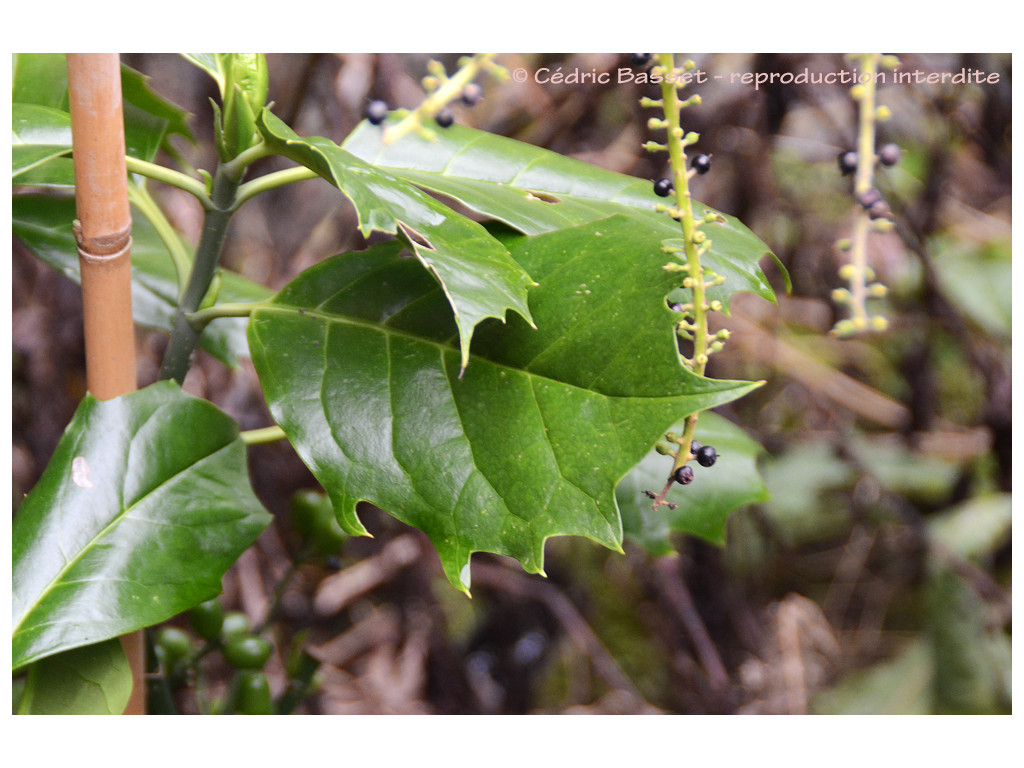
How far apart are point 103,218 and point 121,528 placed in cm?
18

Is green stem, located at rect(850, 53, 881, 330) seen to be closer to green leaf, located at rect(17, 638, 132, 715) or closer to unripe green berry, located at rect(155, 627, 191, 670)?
green leaf, located at rect(17, 638, 132, 715)

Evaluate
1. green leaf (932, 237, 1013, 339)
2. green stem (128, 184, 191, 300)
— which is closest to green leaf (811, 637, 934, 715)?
green leaf (932, 237, 1013, 339)

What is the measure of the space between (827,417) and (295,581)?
867mm

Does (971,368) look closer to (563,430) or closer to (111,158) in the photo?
(563,430)

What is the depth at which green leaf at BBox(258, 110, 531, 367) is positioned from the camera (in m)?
0.32

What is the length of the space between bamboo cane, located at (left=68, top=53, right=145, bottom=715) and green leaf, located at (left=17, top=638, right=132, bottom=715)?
6.2 inches

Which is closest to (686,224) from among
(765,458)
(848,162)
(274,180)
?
(848,162)

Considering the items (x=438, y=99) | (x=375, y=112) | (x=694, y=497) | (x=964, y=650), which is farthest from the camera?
(x=964, y=650)

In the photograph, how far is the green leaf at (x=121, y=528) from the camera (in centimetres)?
41

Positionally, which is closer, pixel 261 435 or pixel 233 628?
pixel 261 435

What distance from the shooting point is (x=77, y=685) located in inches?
17.1

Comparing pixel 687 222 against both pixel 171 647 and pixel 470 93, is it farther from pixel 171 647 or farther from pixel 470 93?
pixel 171 647

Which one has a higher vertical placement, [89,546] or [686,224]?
[686,224]
